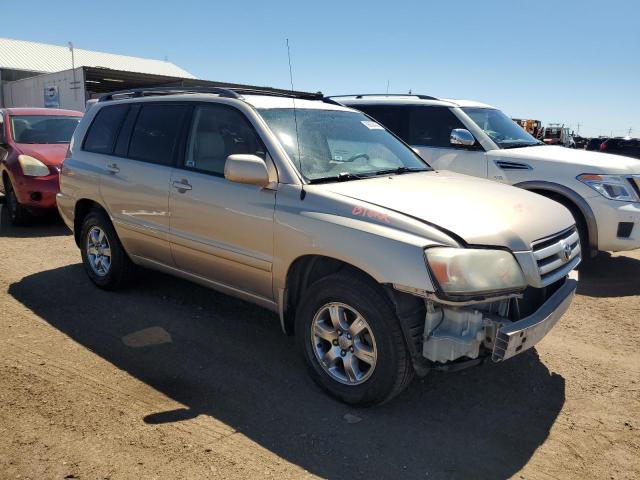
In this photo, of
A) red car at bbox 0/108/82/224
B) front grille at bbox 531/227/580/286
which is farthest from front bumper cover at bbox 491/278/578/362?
red car at bbox 0/108/82/224

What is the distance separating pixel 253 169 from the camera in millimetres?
3332

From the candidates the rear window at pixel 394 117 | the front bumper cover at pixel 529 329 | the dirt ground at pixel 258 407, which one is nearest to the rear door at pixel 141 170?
the dirt ground at pixel 258 407

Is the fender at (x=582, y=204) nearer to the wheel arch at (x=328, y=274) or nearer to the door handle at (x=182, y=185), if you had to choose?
the wheel arch at (x=328, y=274)

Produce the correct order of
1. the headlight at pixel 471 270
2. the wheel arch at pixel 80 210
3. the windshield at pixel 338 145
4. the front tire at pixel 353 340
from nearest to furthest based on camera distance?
the headlight at pixel 471 270 < the front tire at pixel 353 340 < the windshield at pixel 338 145 < the wheel arch at pixel 80 210

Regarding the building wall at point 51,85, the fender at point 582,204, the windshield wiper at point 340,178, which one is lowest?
the fender at point 582,204

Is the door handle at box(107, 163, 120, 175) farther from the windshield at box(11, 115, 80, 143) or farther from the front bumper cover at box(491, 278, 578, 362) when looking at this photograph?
the windshield at box(11, 115, 80, 143)

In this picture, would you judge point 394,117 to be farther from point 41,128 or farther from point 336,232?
point 41,128

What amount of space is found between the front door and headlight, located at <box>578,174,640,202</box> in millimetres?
4044

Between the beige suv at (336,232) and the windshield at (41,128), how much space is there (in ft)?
14.5

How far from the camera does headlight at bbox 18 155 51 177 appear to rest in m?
7.70

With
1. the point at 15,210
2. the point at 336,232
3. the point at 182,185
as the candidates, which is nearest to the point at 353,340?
the point at 336,232

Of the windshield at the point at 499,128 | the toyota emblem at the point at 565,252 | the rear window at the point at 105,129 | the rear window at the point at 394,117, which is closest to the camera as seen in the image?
the toyota emblem at the point at 565,252

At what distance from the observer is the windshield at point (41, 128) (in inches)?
334

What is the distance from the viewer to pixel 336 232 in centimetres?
306
